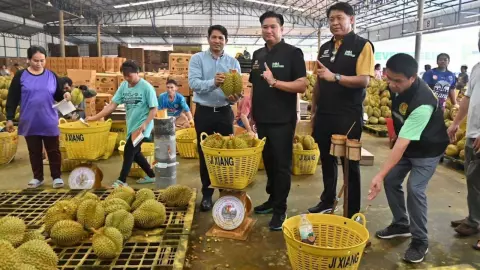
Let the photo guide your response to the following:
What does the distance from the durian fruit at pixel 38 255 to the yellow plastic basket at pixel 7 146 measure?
3.73 meters

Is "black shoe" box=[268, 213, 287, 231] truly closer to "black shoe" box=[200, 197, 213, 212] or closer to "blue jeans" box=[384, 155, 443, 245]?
"black shoe" box=[200, 197, 213, 212]

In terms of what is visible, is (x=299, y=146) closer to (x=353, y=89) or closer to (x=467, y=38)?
(x=353, y=89)

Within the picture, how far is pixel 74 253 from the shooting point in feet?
7.96

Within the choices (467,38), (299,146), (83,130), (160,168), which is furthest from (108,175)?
(467,38)

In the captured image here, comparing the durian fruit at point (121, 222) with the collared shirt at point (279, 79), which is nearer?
the durian fruit at point (121, 222)

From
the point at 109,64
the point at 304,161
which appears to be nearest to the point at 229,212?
the point at 304,161

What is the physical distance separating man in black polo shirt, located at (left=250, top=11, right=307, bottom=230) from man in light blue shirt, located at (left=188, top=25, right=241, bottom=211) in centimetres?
32

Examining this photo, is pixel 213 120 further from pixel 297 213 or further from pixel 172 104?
pixel 172 104

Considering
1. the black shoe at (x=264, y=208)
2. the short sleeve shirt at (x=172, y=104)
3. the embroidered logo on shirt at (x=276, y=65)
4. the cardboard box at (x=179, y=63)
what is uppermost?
the cardboard box at (x=179, y=63)

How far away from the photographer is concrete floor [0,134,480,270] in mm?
2629

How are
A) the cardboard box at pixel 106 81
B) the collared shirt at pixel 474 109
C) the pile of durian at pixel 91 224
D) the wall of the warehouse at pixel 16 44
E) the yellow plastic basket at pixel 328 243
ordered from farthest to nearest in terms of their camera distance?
the wall of the warehouse at pixel 16 44 < the cardboard box at pixel 106 81 < the collared shirt at pixel 474 109 < the pile of durian at pixel 91 224 < the yellow plastic basket at pixel 328 243

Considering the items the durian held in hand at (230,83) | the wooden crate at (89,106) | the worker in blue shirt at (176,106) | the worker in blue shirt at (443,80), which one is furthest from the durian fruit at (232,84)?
the worker in blue shirt at (443,80)

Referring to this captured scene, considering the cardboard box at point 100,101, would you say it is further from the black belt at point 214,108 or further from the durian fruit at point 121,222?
the durian fruit at point 121,222

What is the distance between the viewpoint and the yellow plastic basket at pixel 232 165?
8.71 ft
